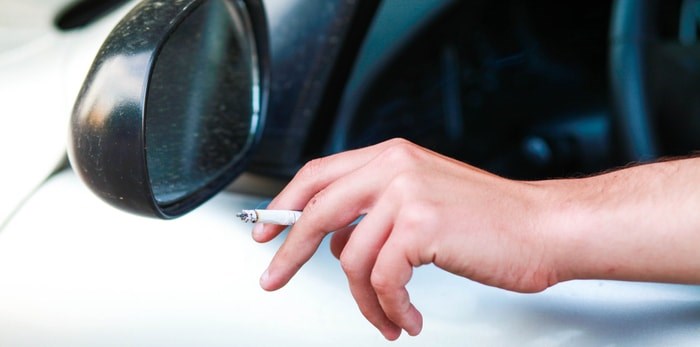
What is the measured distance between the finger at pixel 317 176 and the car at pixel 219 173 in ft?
0.54

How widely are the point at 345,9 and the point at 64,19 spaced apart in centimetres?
55

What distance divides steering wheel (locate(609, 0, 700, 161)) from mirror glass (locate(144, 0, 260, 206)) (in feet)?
3.51

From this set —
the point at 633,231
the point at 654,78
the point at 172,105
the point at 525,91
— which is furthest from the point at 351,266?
the point at 525,91

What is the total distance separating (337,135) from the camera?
188cm

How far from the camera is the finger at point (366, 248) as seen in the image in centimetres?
103

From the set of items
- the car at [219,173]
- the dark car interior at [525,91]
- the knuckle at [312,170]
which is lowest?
the dark car interior at [525,91]

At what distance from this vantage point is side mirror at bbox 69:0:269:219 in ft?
3.60

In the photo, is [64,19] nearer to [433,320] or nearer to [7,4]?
[7,4]

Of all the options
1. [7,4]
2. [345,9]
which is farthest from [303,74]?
[7,4]

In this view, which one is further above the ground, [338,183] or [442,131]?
[338,183]

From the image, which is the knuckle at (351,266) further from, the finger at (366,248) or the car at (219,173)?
the car at (219,173)

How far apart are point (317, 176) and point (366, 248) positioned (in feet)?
0.45

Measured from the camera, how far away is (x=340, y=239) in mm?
1158

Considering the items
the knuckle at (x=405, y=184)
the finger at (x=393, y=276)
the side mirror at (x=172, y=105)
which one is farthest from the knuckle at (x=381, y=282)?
the side mirror at (x=172, y=105)
